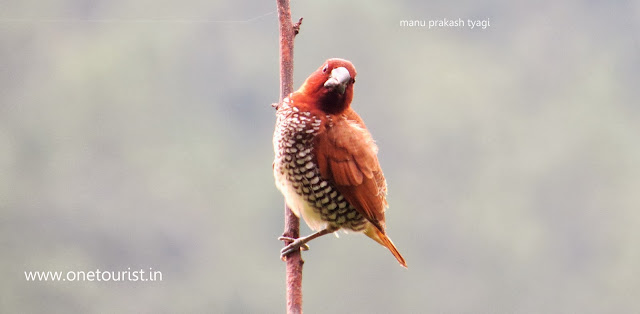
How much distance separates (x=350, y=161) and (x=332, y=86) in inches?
13.7

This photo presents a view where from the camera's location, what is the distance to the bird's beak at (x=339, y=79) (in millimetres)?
1726

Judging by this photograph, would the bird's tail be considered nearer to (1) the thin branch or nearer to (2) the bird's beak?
(1) the thin branch

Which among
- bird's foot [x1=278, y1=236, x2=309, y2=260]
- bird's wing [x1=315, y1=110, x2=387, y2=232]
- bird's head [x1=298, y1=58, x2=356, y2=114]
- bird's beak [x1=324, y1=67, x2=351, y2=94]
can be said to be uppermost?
bird's head [x1=298, y1=58, x2=356, y2=114]

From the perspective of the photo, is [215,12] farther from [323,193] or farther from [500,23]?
[323,193]

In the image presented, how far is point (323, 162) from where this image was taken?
206cm

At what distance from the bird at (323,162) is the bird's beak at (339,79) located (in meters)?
0.17

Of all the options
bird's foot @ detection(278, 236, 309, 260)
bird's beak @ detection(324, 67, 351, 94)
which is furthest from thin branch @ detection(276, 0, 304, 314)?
bird's beak @ detection(324, 67, 351, 94)

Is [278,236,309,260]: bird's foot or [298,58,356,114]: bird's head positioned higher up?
[298,58,356,114]: bird's head

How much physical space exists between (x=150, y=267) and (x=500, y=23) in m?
3.84

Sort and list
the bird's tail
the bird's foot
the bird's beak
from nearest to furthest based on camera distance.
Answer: the bird's beak → the bird's foot → the bird's tail

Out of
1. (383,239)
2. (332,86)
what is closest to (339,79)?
(332,86)

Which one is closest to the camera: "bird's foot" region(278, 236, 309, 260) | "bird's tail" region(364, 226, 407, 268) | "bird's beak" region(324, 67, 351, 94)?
"bird's beak" region(324, 67, 351, 94)

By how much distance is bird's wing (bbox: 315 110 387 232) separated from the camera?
204 cm

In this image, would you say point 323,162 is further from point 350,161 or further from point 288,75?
point 288,75
